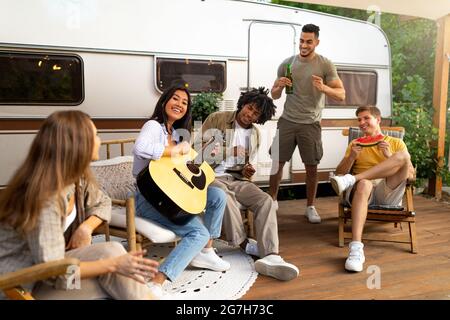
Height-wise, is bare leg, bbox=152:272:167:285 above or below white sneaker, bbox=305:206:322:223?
above

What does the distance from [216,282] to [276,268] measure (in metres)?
0.40

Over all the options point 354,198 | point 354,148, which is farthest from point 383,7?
point 354,198

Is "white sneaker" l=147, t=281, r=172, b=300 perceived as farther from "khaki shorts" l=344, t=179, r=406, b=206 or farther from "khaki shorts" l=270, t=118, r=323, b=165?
"khaki shorts" l=270, t=118, r=323, b=165

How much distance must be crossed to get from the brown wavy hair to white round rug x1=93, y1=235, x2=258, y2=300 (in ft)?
4.09

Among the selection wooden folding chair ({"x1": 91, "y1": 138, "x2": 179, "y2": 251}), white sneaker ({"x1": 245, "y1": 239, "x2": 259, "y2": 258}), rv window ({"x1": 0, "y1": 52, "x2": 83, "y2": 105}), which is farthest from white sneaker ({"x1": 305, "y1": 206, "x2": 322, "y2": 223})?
rv window ({"x1": 0, "y1": 52, "x2": 83, "y2": 105})

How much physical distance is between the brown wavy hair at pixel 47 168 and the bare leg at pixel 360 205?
229cm

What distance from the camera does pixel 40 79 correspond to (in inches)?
153

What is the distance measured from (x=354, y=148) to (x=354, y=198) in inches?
16.4

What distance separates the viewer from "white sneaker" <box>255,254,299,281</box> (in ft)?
9.05

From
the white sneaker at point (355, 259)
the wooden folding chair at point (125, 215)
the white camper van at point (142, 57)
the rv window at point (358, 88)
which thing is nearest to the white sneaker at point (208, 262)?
the wooden folding chair at point (125, 215)

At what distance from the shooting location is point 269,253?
9.59 feet

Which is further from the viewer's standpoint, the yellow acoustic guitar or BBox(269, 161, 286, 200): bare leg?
BBox(269, 161, 286, 200): bare leg

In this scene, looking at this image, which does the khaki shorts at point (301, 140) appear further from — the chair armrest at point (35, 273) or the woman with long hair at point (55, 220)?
the chair armrest at point (35, 273)

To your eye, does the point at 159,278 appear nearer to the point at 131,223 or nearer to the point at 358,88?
the point at 131,223
